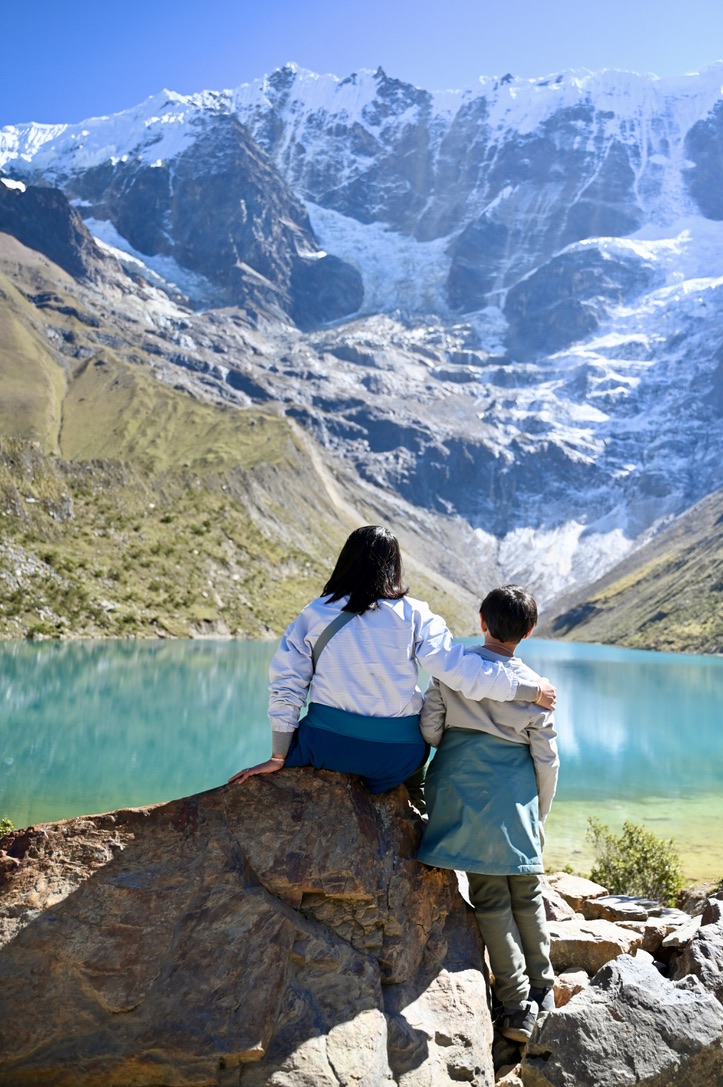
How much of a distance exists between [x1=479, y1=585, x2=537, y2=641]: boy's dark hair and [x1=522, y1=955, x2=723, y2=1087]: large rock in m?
2.79

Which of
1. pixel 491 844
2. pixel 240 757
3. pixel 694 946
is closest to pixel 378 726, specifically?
pixel 491 844

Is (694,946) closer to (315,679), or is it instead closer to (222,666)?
(315,679)

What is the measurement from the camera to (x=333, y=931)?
22.5 feet

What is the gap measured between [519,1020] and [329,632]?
3594mm

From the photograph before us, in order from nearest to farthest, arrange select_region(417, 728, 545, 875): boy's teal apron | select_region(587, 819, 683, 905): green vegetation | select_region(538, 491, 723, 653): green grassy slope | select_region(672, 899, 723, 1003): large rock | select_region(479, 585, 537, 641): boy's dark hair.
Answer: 1. select_region(672, 899, 723, 1003): large rock
2. select_region(417, 728, 545, 875): boy's teal apron
3. select_region(479, 585, 537, 641): boy's dark hair
4. select_region(587, 819, 683, 905): green vegetation
5. select_region(538, 491, 723, 653): green grassy slope

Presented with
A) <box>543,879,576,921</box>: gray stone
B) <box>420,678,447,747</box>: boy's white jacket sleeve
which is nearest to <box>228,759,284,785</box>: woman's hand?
<box>420,678,447,747</box>: boy's white jacket sleeve

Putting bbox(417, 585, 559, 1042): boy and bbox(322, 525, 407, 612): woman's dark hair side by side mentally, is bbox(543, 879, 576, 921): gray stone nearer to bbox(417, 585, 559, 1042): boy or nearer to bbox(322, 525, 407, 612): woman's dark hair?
bbox(417, 585, 559, 1042): boy

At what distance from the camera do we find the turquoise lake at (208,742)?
87.6 feet

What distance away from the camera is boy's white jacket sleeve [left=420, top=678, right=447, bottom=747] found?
25.0 ft

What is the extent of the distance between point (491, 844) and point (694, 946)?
1.89 metres

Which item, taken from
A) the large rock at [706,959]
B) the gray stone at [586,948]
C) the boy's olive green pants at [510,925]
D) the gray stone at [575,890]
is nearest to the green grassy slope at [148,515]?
the gray stone at [575,890]

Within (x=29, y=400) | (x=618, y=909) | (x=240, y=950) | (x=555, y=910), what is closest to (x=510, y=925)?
(x=240, y=950)

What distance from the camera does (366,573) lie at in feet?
24.8

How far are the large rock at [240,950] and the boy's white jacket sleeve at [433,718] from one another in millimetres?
661
